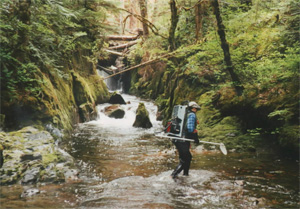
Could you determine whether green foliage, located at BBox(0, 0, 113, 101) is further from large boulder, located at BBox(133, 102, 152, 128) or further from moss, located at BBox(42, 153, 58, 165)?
large boulder, located at BBox(133, 102, 152, 128)

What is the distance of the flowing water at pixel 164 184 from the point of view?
5.18m

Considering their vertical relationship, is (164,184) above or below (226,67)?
below

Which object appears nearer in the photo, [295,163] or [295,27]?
[295,163]

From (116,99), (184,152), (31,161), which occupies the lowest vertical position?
(31,161)

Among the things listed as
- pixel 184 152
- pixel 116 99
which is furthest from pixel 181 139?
pixel 116 99

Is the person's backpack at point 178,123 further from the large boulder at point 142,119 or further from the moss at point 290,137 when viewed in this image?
the large boulder at point 142,119

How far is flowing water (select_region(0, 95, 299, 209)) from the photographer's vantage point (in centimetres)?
518

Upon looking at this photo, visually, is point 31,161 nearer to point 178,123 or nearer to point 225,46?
point 178,123

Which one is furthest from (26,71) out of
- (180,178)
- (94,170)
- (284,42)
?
(284,42)

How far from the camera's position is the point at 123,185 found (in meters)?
6.50

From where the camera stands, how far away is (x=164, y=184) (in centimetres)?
660

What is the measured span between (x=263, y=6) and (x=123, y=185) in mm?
11330

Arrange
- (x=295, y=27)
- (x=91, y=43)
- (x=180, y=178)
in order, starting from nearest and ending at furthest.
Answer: (x=180, y=178) < (x=295, y=27) < (x=91, y=43)

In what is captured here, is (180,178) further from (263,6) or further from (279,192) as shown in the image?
(263,6)
